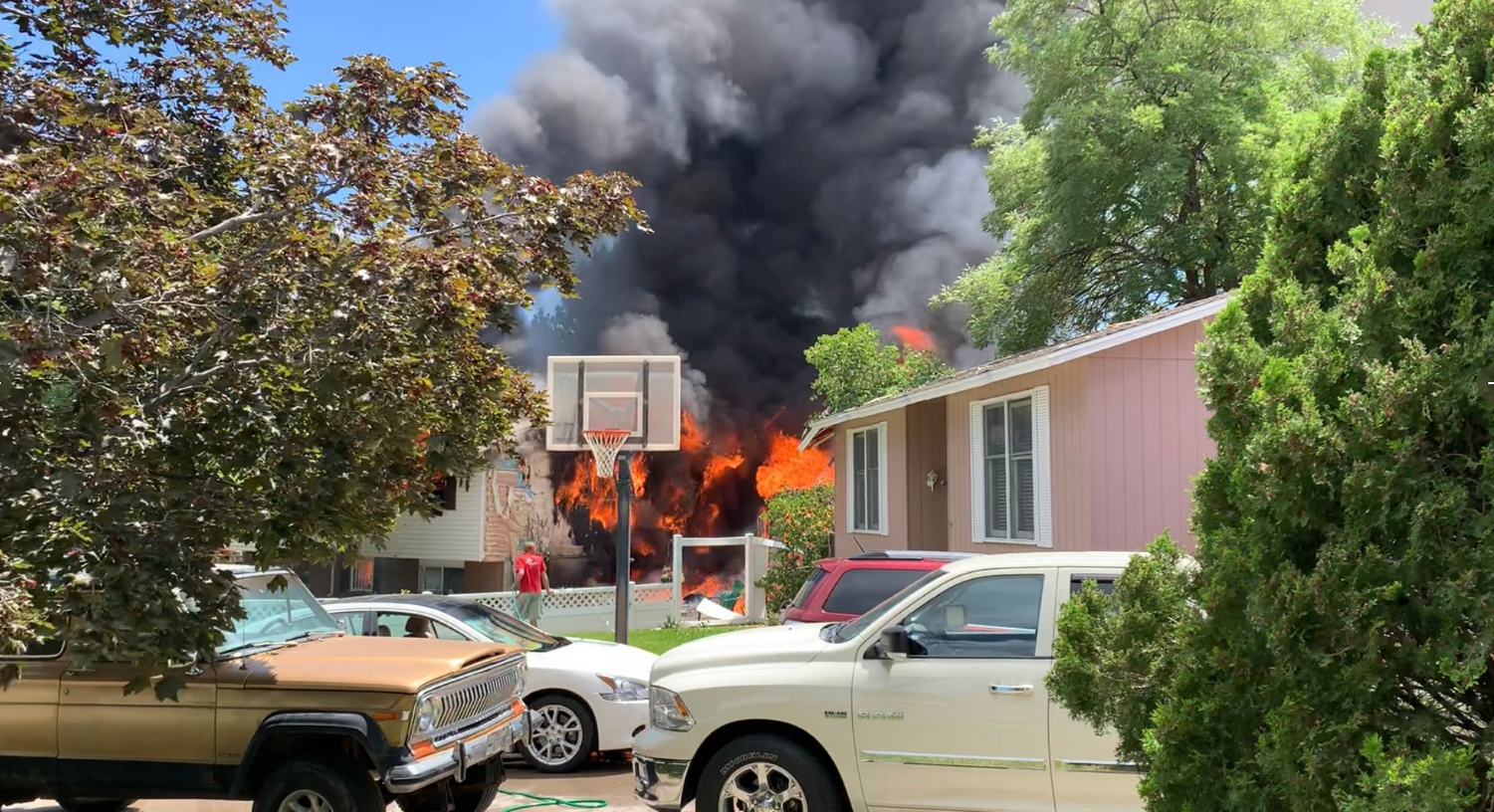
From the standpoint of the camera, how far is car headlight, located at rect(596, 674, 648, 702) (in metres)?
9.26

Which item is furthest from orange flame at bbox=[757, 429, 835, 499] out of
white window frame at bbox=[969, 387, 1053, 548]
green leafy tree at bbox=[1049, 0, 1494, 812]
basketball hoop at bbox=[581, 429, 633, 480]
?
green leafy tree at bbox=[1049, 0, 1494, 812]

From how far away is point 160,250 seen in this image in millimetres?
5289

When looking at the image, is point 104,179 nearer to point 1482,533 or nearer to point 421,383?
point 421,383

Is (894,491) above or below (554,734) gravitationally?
above

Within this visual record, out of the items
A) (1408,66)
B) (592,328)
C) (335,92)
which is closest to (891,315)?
(592,328)

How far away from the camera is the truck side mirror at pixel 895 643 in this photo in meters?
6.17

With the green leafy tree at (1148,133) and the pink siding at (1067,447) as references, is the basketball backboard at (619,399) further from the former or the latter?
the green leafy tree at (1148,133)

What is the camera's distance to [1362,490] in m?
2.57

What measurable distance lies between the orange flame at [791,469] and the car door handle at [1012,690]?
34.4m

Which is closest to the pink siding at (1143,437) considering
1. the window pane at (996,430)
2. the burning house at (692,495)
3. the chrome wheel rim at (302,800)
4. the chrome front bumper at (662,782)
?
the window pane at (996,430)

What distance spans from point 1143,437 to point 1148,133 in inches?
458

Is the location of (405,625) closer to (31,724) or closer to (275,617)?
(275,617)

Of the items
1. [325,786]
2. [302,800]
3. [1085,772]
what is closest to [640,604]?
[302,800]

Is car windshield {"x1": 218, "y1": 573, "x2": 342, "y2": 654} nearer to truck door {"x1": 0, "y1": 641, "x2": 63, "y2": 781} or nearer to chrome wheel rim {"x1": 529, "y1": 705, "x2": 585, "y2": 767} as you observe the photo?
truck door {"x1": 0, "y1": 641, "x2": 63, "y2": 781}
